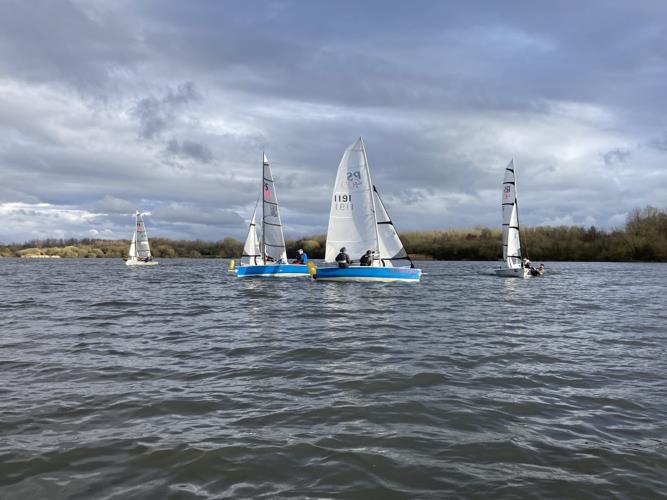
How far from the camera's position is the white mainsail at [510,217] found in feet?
145

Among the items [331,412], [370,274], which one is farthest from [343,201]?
[331,412]

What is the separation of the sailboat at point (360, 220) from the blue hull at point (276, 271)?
4448 millimetres

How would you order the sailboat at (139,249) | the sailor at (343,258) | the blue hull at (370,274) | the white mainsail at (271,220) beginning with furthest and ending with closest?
the sailboat at (139,249) < the white mainsail at (271,220) < the sailor at (343,258) < the blue hull at (370,274)

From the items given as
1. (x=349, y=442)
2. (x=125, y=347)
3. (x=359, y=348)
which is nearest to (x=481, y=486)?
(x=349, y=442)

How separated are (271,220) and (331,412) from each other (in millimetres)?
31746

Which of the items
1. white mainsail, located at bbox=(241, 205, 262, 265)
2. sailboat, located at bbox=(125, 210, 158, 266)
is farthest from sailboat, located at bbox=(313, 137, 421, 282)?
sailboat, located at bbox=(125, 210, 158, 266)

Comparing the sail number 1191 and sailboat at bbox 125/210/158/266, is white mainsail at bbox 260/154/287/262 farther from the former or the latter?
sailboat at bbox 125/210/158/266

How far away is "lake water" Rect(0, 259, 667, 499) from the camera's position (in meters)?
4.44

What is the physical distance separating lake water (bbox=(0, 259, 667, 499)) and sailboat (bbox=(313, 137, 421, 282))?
16.9 m

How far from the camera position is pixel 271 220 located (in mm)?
37406

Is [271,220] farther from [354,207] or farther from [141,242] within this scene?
[141,242]

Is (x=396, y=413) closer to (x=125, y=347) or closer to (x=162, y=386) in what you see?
(x=162, y=386)

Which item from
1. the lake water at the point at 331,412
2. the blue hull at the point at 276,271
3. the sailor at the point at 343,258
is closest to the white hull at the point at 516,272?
the blue hull at the point at 276,271

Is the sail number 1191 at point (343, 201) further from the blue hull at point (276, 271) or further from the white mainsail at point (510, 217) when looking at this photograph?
→ the white mainsail at point (510, 217)
